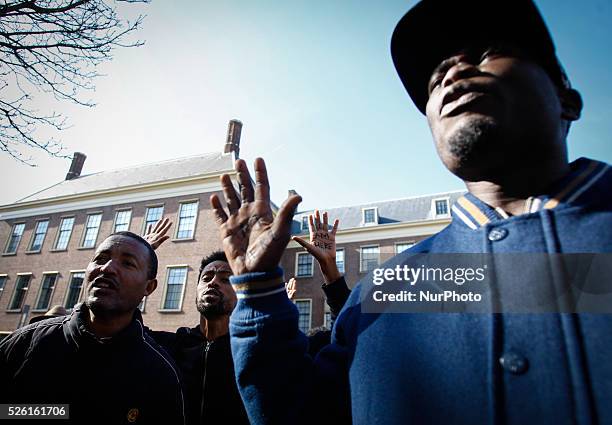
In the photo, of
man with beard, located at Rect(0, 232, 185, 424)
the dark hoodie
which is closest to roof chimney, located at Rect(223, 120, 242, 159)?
man with beard, located at Rect(0, 232, 185, 424)

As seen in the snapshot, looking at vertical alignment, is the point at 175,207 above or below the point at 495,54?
above

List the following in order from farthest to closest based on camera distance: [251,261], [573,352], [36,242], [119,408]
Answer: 1. [36,242]
2. [119,408]
3. [251,261]
4. [573,352]

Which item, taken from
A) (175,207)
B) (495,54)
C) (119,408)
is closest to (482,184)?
(495,54)

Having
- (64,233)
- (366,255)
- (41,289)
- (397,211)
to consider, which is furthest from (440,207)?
(41,289)

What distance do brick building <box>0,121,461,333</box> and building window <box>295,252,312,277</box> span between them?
0.07 metres

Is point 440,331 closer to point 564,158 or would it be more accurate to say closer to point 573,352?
point 573,352

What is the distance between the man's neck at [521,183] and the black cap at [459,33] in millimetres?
417

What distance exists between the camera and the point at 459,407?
0.87 metres

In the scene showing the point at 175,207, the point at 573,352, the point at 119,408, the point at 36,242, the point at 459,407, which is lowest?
the point at 119,408

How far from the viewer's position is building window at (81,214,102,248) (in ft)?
63.0

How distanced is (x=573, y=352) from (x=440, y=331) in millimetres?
317

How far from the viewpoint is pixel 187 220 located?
17688 millimetres

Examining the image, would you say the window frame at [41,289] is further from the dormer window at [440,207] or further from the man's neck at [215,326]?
the dormer window at [440,207]

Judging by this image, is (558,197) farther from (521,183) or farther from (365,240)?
(365,240)
